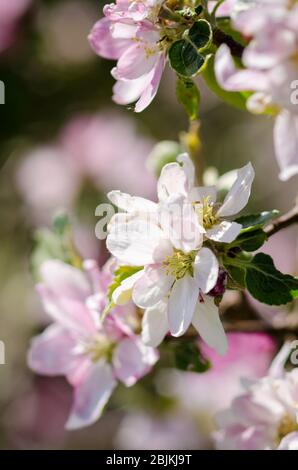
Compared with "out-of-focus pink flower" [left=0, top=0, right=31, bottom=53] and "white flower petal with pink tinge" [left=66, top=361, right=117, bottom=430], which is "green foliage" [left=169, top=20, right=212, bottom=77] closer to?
"white flower petal with pink tinge" [left=66, top=361, right=117, bottom=430]

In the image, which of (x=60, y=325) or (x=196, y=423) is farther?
(x=196, y=423)

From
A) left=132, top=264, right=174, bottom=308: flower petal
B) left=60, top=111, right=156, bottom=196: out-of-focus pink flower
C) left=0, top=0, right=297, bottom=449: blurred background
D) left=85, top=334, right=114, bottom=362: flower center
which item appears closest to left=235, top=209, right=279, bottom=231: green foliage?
left=132, top=264, right=174, bottom=308: flower petal

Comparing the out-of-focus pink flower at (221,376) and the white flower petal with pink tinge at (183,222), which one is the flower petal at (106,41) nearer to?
the white flower petal with pink tinge at (183,222)

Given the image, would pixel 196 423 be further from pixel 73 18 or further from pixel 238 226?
pixel 73 18

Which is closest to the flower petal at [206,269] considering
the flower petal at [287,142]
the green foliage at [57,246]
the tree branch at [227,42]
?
the flower petal at [287,142]

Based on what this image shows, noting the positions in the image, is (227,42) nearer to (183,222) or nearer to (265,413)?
(183,222)
